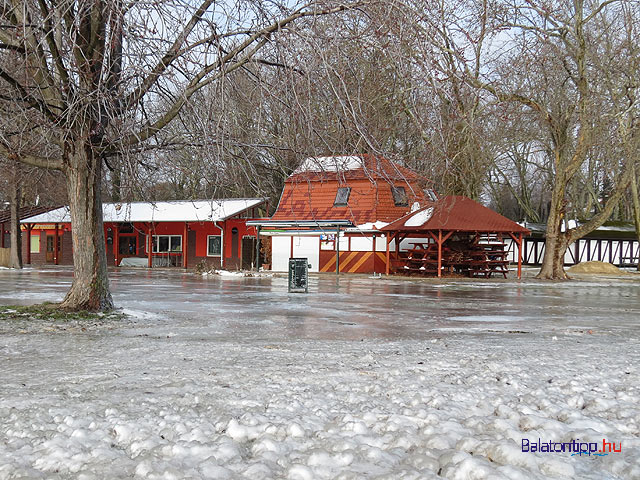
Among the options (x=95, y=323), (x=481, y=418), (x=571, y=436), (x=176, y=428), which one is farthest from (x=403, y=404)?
(x=95, y=323)

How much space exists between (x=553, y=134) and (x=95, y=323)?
86.2 feet

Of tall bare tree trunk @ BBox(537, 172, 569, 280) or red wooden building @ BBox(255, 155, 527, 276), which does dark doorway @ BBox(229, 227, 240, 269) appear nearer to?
red wooden building @ BBox(255, 155, 527, 276)

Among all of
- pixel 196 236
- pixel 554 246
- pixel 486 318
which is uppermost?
pixel 196 236

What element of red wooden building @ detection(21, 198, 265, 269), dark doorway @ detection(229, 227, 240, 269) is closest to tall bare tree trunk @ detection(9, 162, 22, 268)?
red wooden building @ detection(21, 198, 265, 269)

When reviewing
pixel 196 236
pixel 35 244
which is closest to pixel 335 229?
pixel 196 236

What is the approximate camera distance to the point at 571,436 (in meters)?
4.30

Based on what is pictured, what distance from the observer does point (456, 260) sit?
34.7 meters

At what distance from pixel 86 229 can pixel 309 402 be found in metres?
8.10

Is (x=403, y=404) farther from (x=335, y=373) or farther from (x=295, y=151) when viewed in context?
(x=295, y=151)

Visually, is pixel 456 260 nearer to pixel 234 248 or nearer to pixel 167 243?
pixel 234 248

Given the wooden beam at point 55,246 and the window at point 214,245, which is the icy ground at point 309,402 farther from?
the wooden beam at point 55,246

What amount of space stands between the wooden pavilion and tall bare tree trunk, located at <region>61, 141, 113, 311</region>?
22417 mm

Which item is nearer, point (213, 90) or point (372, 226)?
point (213, 90)

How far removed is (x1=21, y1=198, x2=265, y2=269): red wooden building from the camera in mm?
42000
